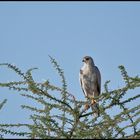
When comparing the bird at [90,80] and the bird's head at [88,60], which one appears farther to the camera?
the bird's head at [88,60]

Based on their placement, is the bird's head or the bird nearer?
the bird

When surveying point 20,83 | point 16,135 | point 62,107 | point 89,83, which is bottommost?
point 16,135

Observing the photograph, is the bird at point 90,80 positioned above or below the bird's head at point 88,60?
below

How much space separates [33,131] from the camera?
622 centimetres

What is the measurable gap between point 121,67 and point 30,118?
5.38ft

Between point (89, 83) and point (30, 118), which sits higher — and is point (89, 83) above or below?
above

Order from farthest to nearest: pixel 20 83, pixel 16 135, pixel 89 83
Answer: pixel 89 83 < pixel 20 83 < pixel 16 135

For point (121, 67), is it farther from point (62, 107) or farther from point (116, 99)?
point (62, 107)

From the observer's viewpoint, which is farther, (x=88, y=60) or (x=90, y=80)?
(x=88, y=60)

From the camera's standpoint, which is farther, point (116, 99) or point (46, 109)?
point (46, 109)

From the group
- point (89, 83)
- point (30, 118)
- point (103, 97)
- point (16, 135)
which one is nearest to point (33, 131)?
point (16, 135)

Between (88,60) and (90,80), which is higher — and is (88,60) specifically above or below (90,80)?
above

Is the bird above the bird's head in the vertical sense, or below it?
below

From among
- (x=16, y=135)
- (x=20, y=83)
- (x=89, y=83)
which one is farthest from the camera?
(x=89, y=83)
